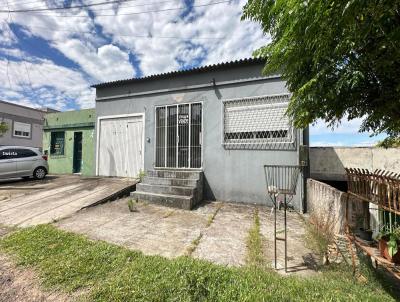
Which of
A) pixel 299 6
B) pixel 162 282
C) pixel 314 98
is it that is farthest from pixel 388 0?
pixel 162 282

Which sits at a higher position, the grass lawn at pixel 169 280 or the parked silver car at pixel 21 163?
the parked silver car at pixel 21 163

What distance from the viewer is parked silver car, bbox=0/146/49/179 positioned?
9.92m

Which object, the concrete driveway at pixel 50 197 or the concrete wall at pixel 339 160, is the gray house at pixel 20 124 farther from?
the concrete wall at pixel 339 160

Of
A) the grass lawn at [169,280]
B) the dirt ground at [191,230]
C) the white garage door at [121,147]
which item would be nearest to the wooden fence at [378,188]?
the grass lawn at [169,280]

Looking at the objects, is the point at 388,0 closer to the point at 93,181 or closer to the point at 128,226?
the point at 128,226

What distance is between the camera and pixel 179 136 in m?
8.64

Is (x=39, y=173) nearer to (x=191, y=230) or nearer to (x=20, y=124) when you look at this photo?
(x=191, y=230)

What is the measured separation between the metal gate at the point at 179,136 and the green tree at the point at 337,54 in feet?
16.7

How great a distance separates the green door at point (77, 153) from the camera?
1228 centimetres

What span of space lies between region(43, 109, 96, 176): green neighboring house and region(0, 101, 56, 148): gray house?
1267cm

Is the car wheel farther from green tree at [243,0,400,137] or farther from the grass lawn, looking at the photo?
green tree at [243,0,400,137]

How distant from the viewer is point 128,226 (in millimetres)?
5223

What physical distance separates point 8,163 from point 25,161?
630 millimetres

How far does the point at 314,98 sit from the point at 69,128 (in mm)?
12935
